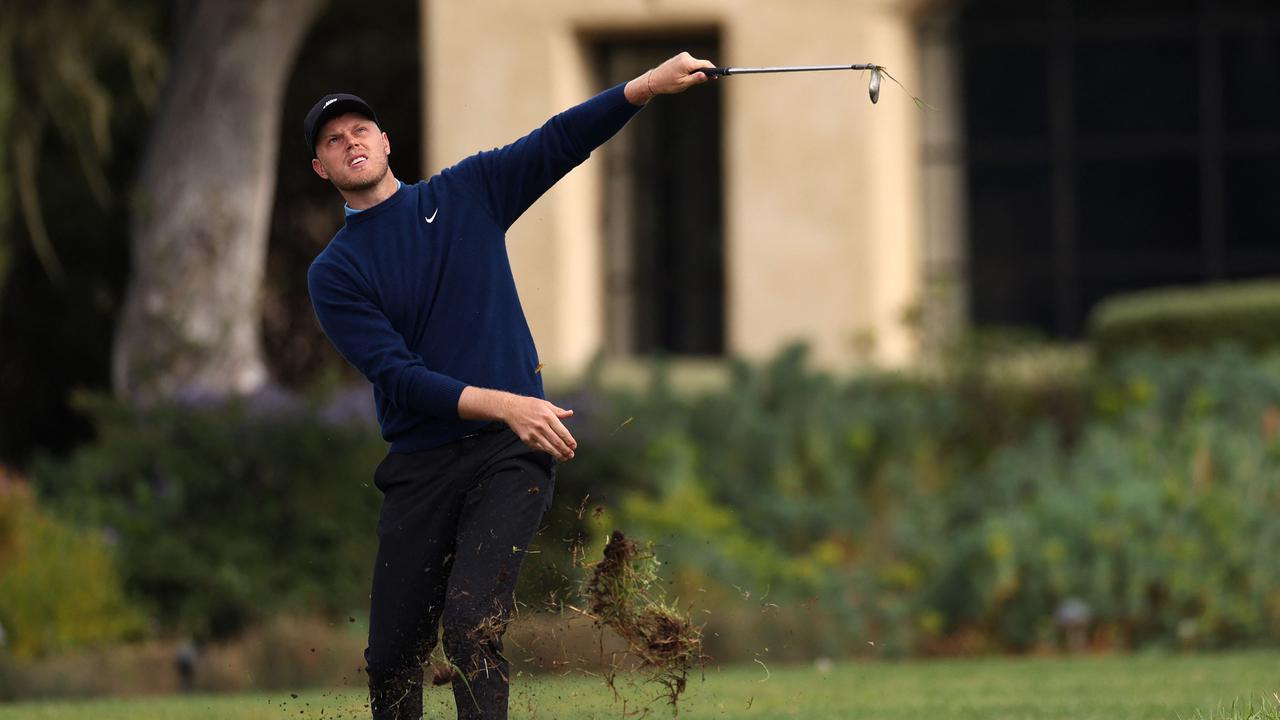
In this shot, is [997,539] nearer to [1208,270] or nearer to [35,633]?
[35,633]

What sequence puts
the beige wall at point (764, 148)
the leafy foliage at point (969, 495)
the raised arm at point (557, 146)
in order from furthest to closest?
the beige wall at point (764, 148), the leafy foliage at point (969, 495), the raised arm at point (557, 146)

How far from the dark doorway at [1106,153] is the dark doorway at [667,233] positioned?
82.9 inches

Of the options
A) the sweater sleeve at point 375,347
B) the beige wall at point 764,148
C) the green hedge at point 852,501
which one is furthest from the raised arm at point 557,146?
the beige wall at point 764,148

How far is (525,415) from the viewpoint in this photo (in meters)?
5.38

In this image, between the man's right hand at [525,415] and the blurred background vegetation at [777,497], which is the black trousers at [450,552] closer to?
the man's right hand at [525,415]

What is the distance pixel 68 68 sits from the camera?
1404cm

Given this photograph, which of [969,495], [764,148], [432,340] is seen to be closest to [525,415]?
[432,340]

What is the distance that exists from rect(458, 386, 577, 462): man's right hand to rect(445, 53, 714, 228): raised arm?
1.80 feet

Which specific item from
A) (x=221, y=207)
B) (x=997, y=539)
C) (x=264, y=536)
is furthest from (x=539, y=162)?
(x=221, y=207)

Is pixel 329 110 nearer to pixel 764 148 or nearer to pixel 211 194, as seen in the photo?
pixel 211 194

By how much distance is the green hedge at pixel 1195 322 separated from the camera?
13.8 m

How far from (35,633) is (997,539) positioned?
491 cm

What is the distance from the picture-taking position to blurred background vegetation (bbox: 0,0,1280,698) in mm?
10625

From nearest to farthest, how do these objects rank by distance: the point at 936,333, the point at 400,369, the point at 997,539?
the point at 400,369, the point at 997,539, the point at 936,333
